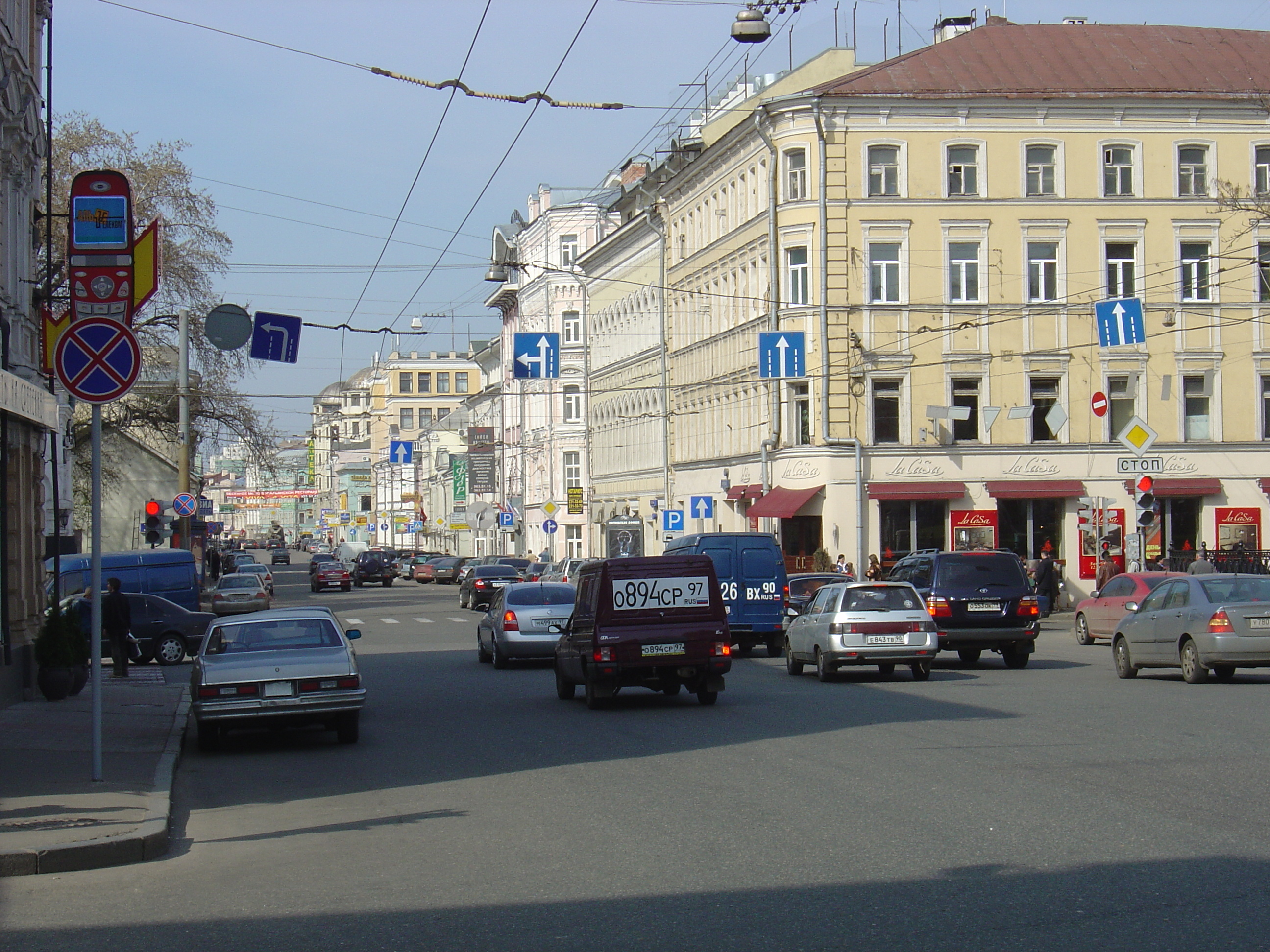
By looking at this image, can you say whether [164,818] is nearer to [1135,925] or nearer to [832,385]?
[1135,925]

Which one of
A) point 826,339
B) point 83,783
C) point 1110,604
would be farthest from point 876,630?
point 826,339

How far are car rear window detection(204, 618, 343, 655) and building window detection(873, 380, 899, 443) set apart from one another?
112 feet

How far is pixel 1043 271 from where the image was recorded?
4912 centimetres

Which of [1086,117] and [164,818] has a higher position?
[1086,117]

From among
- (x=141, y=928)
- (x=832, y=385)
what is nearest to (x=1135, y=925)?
(x=141, y=928)

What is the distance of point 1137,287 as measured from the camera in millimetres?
49031

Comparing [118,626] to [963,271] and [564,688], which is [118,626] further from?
[963,271]

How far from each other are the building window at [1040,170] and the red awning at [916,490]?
31.5ft

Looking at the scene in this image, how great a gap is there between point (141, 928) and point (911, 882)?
388 cm

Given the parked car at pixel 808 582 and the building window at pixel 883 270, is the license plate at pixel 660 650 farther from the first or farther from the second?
the building window at pixel 883 270

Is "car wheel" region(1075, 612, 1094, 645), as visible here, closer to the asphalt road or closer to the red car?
the red car

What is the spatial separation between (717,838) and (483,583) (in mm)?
42241

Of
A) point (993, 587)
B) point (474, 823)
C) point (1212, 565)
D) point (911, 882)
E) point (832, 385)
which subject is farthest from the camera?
point (832, 385)

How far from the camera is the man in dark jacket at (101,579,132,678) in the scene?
25547mm
